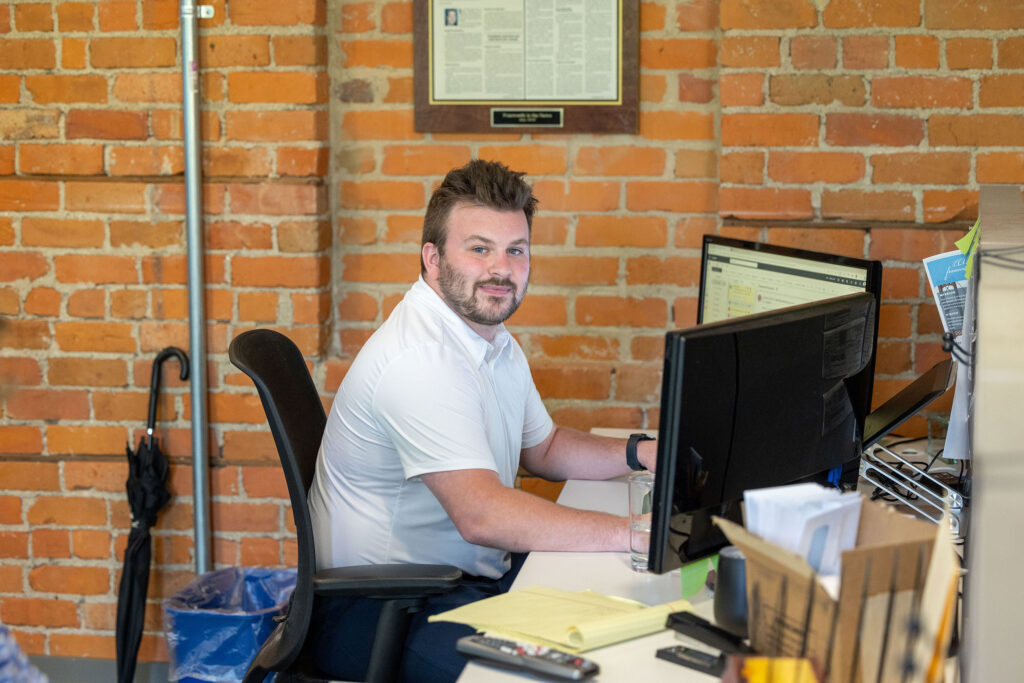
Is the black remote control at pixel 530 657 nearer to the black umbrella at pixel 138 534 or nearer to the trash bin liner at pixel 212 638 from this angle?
the trash bin liner at pixel 212 638

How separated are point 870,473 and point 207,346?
1597 mm

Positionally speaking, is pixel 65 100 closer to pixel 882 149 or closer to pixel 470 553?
pixel 470 553

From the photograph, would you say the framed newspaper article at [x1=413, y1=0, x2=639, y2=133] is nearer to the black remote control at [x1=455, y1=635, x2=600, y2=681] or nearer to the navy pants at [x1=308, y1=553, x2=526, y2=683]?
the navy pants at [x1=308, y1=553, x2=526, y2=683]

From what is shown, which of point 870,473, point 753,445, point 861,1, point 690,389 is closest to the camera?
point 690,389

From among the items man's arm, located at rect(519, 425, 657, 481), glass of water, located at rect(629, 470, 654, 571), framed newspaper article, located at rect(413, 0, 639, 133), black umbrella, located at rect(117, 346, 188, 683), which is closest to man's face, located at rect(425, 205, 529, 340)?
man's arm, located at rect(519, 425, 657, 481)

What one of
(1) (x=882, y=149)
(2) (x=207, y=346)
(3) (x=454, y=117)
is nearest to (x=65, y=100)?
(2) (x=207, y=346)

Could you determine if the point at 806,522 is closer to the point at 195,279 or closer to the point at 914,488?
the point at 914,488

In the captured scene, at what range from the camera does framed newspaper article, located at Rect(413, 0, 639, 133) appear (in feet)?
8.33

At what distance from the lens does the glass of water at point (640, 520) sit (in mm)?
1605

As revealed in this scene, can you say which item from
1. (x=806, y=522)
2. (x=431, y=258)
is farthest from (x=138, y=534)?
(x=806, y=522)

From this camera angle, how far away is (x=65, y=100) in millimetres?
2604

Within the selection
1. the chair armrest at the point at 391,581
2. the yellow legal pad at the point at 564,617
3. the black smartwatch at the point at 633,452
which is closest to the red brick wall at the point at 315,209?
the black smartwatch at the point at 633,452

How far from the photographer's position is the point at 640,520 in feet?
5.40

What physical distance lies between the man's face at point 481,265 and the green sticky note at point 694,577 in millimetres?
702
